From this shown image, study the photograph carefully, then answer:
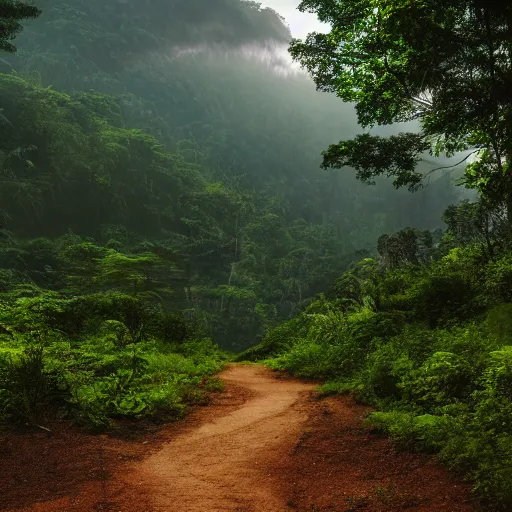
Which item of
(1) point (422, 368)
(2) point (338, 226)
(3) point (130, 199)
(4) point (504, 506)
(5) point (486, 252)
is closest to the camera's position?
(4) point (504, 506)

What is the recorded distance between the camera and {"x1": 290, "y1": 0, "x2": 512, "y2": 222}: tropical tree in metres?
7.92

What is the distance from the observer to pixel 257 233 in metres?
50.4

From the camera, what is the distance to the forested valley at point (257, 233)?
565 centimetres

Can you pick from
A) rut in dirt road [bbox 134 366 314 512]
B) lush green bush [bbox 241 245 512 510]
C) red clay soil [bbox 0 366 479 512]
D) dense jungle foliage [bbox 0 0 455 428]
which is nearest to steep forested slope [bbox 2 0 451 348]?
dense jungle foliage [bbox 0 0 455 428]

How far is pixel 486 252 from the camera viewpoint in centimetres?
1140

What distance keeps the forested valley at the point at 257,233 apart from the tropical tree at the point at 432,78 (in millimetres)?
56

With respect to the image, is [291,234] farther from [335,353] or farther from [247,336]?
[335,353]

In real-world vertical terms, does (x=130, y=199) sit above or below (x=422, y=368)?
above

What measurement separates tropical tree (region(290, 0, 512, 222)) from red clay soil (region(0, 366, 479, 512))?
20.3 feet

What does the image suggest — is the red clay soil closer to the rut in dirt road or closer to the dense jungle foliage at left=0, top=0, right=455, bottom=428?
the rut in dirt road

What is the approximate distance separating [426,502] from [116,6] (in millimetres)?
92949

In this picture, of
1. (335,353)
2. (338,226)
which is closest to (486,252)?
(335,353)

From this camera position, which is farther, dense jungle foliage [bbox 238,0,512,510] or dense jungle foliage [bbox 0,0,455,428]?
dense jungle foliage [bbox 0,0,455,428]

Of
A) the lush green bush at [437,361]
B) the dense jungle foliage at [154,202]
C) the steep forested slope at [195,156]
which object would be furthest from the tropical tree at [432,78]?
the steep forested slope at [195,156]
